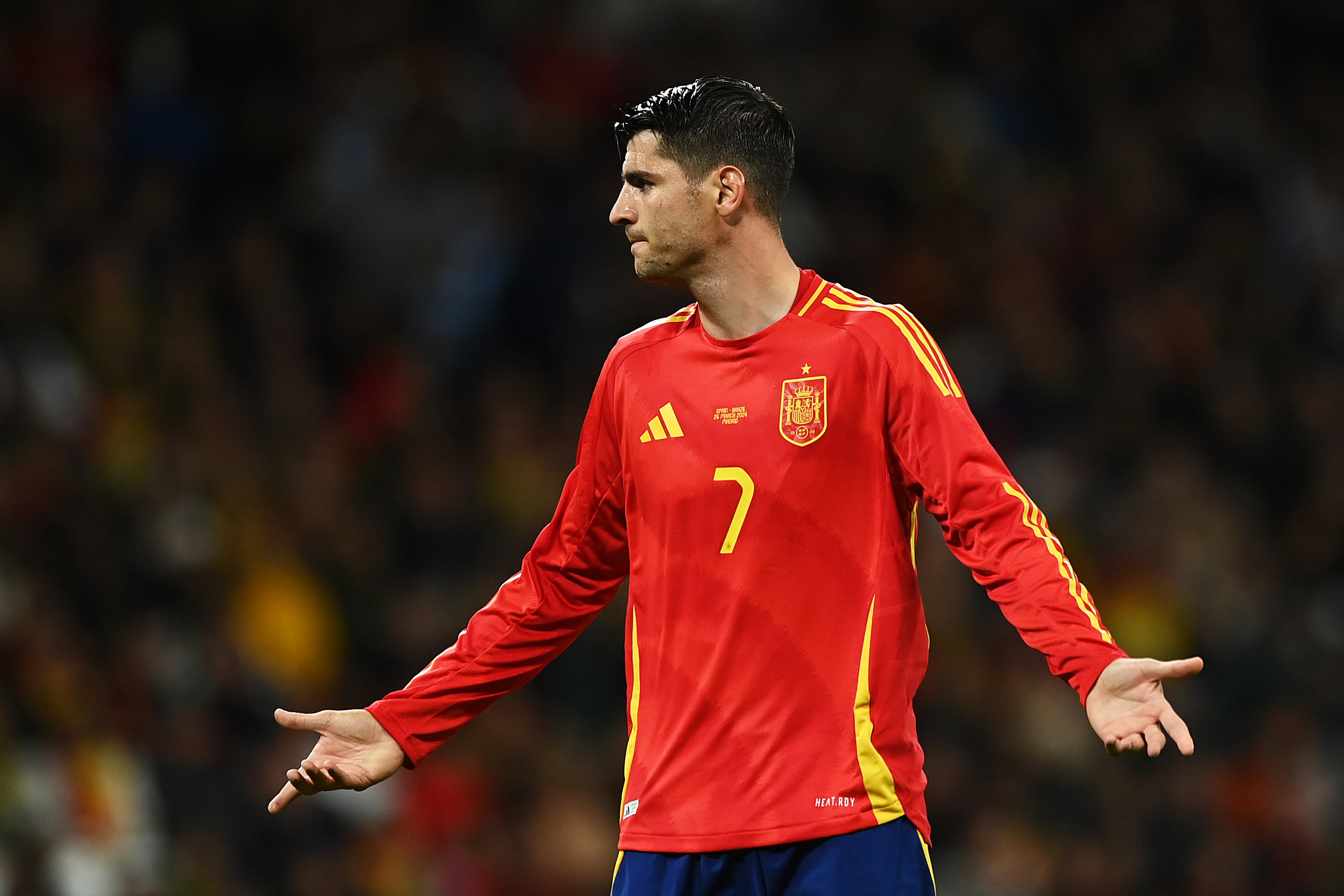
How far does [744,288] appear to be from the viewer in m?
3.87

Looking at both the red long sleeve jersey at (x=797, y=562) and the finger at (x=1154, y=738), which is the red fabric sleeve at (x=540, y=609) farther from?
the finger at (x=1154, y=738)

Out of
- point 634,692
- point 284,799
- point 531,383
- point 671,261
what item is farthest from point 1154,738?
point 531,383

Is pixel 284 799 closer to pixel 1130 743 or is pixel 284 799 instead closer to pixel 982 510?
pixel 982 510

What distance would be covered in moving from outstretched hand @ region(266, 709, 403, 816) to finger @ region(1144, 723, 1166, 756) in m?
1.64

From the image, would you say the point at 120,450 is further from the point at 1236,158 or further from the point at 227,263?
the point at 1236,158

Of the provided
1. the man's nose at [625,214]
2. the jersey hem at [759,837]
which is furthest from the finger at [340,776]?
the man's nose at [625,214]

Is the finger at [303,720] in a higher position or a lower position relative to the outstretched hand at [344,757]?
higher

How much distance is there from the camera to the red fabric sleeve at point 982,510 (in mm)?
3348

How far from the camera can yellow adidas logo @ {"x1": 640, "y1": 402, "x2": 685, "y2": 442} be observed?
382 centimetres

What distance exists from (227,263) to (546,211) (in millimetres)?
1899

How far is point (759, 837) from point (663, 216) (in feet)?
4.32

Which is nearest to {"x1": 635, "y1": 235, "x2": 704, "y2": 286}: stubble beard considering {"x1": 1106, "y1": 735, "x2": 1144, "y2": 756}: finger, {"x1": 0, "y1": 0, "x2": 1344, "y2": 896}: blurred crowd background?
{"x1": 1106, "y1": 735, "x2": 1144, "y2": 756}: finger

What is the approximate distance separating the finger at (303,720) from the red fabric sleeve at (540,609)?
130mm

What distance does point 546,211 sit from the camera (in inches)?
417
